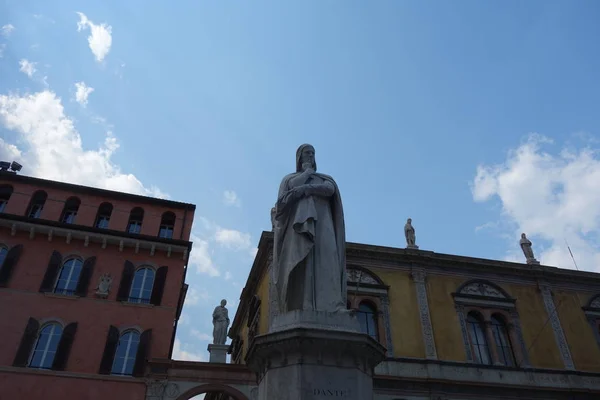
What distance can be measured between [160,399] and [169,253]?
672 cm

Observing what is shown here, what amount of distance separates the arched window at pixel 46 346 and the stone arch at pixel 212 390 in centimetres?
553

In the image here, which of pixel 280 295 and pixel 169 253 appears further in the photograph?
pixel 169 253

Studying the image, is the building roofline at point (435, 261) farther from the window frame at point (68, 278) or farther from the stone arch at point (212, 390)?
the window frame at point (68, 278)

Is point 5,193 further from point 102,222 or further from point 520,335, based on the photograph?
point 520,335

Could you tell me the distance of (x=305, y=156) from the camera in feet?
22.7

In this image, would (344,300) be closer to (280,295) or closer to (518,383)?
(280,295)

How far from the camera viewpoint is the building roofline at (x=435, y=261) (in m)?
23.0

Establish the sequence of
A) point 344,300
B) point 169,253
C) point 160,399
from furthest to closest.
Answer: point 169,253
point 160,399
point 344,300

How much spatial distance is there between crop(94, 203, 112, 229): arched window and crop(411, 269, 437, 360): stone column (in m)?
15.4

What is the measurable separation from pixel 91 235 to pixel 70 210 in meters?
2.57

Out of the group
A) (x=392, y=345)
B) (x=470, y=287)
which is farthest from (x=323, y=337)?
(x=470, y=287)

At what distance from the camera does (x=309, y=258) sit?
5887 mm

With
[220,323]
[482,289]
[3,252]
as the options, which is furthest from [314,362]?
[482,289]

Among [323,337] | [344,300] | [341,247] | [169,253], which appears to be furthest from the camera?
[169,253]
